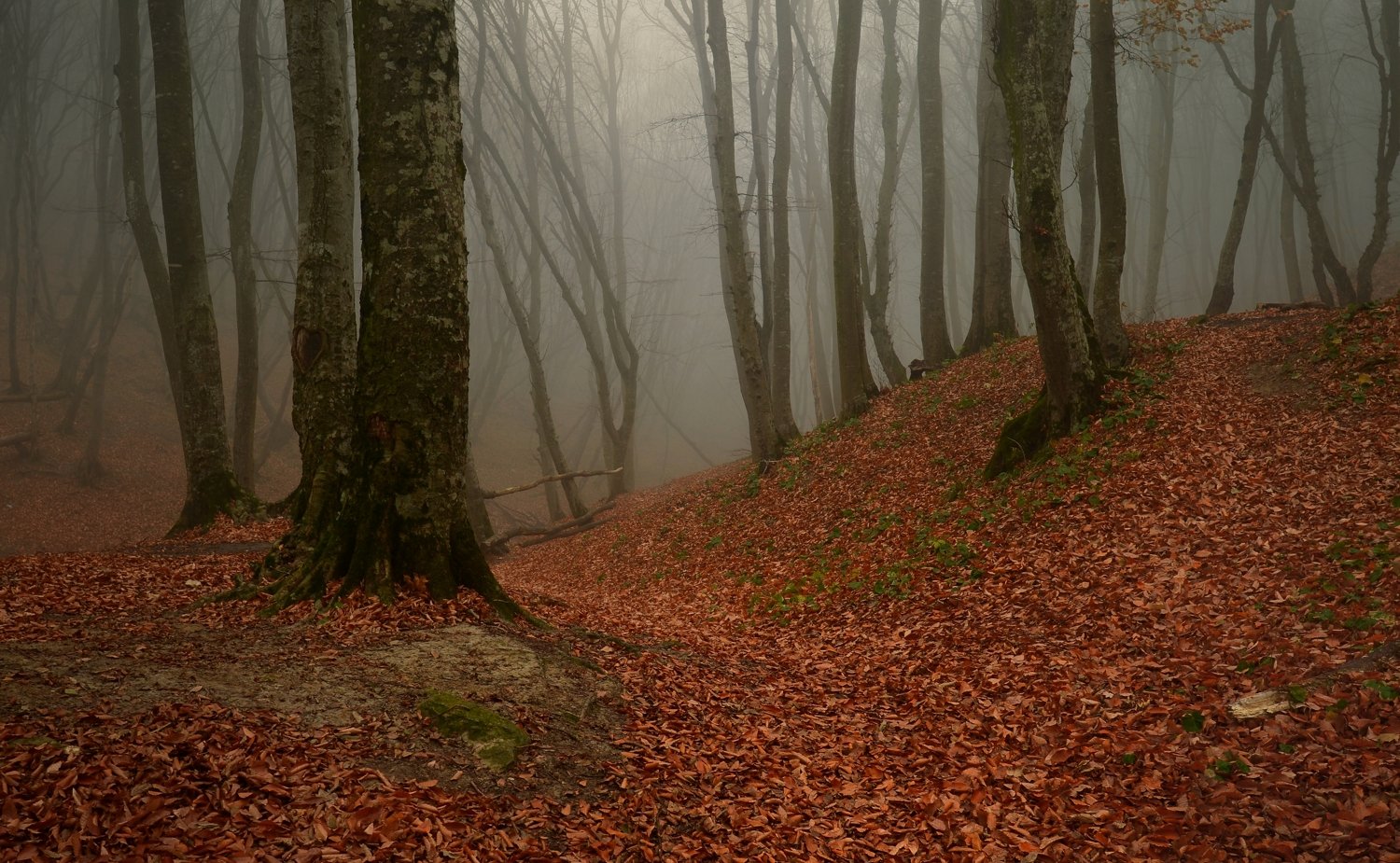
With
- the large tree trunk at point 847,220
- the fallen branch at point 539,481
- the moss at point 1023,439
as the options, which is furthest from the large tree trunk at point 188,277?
the moss at point 1023,439

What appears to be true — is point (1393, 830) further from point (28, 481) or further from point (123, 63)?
point (28, 481)

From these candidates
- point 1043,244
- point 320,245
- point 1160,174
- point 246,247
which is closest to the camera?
point 320,245

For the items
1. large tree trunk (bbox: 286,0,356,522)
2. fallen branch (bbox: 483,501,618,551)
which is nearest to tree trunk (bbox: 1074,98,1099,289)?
fallen branch (bbox: 483,501,618,551)

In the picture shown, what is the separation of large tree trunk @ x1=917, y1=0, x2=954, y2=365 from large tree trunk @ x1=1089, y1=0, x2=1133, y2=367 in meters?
4.75

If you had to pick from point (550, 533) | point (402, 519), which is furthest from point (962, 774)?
point (550, 533)

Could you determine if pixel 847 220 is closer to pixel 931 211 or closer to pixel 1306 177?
pixel 931 211

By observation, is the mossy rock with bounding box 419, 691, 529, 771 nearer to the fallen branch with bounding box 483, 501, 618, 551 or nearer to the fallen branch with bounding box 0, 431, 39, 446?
the fallen branch with bounding box 483, 501, 618, 551

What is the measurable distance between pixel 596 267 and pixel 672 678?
1735 cm

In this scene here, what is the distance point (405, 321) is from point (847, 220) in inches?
401

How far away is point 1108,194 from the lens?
11102 millimetres

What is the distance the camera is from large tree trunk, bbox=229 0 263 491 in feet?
47.9

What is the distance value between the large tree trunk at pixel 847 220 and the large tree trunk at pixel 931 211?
68.7 inches

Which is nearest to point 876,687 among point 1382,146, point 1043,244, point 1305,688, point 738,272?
point 1305,688

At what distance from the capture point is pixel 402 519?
6.11 m
